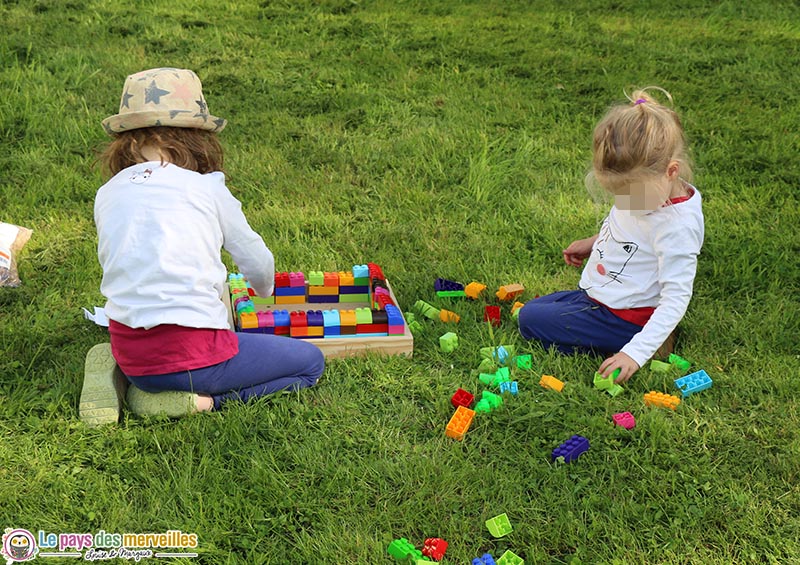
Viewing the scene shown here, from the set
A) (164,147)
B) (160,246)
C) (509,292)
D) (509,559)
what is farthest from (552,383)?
(164,147)

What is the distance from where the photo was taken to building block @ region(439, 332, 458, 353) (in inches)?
143

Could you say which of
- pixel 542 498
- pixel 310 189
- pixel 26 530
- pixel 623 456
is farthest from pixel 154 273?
pixel 310 189

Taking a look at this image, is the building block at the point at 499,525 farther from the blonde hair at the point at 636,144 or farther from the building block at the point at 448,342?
the blonde hair at the point at 636,144

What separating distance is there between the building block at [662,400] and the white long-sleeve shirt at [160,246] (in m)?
1.80

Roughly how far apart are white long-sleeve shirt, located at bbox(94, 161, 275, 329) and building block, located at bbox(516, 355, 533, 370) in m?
1.33

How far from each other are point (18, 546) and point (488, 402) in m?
1.78

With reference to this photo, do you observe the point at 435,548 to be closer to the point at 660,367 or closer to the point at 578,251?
the point at 660,367

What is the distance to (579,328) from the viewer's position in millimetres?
3617

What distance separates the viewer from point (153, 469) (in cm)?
281

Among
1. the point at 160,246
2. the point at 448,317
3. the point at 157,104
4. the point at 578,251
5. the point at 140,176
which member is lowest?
the point at 448,317

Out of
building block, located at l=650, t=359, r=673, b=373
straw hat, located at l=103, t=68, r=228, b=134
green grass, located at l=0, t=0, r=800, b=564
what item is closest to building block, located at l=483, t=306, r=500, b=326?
green grass, located at l=0, t=0, r=800, b=564

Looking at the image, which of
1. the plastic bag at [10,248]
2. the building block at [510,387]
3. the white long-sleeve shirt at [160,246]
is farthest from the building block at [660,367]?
the plastic bag at [10,248]

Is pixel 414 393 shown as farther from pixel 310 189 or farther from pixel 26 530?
pixel 310 189

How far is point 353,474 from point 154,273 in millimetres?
1051
